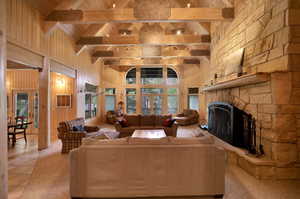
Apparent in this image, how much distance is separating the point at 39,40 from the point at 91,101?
461cm

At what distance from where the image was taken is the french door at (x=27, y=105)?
7199mm

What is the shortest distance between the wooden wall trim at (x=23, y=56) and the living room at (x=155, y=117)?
0.03 m

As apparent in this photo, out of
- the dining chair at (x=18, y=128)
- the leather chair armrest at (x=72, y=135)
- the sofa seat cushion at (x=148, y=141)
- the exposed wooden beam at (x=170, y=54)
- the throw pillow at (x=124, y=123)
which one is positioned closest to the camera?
the sofa seat cushion at (x=148, y=141)

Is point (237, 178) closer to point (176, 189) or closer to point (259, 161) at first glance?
point (259, 161)

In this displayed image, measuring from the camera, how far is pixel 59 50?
583cm

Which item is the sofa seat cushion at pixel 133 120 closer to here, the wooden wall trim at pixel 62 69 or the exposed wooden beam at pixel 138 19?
the wooden wall trim at pixel 62 69

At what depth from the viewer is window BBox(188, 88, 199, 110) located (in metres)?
11.0

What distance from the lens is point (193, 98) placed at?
11.2 meters

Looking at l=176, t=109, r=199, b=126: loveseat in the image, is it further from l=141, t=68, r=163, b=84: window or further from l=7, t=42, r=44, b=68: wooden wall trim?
l=7, t=42, r=44, b=68: wooden wall trim

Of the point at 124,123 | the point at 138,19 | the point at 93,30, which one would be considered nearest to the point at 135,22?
the point at 138,19

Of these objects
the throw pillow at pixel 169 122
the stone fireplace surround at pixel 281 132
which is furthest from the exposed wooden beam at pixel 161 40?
the stone fireplace surround at pixel 281 132

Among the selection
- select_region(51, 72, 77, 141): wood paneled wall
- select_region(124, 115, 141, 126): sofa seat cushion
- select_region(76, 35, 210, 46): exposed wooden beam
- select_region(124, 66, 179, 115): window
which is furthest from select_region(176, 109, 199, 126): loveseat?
select_region(51, 72, 77, 141): wood paneled wall

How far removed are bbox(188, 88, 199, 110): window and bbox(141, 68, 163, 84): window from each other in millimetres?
2334

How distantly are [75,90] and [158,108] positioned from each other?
639 centimetres
